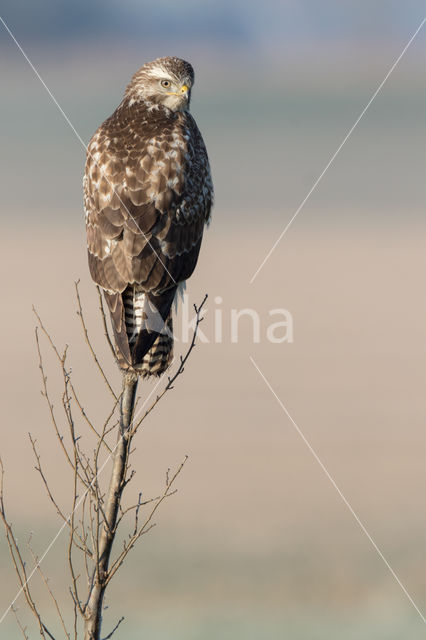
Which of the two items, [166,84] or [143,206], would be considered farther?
[166,84]

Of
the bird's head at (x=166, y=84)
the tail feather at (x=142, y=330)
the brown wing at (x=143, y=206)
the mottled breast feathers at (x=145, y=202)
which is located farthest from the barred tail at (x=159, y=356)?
the bird's head at (x=166, y=84)

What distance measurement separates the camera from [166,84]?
6.92 m

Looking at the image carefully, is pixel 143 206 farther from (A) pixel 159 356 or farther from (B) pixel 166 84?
(B) pixel 166 84

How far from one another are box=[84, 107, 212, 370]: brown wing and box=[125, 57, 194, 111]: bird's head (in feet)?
1.43

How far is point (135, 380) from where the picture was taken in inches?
210

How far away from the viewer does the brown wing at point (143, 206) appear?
5.70 metres

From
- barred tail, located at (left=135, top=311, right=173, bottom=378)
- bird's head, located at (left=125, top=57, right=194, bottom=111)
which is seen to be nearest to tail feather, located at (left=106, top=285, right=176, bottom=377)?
barred tail, located at (left=135, top=311, right=173, bottom=378)

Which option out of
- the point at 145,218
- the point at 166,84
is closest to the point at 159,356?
the point at 145,218

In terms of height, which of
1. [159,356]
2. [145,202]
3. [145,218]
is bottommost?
[159,356]

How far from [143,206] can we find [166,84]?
1547mm

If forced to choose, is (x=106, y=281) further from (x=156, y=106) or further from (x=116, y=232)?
(x=156, y=106)

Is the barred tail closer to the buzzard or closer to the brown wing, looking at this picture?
the buzzard

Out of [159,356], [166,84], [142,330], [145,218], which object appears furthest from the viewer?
[166,84]

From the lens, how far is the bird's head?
687cm
